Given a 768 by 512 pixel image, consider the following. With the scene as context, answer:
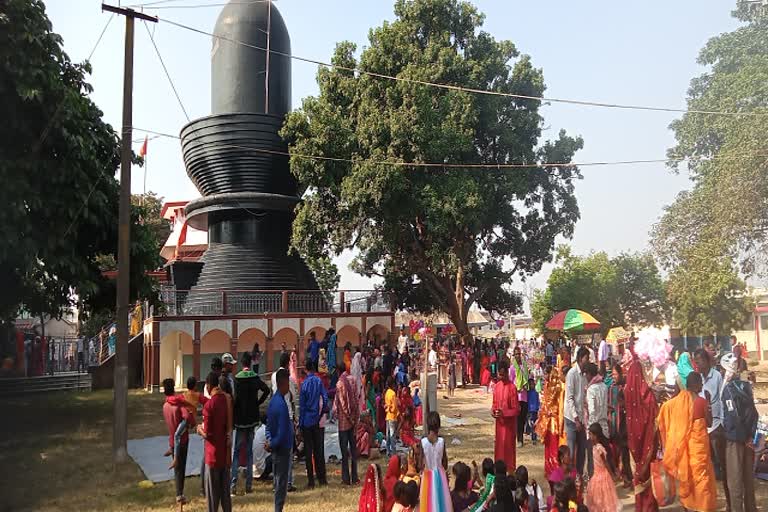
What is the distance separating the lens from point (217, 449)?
632 cm

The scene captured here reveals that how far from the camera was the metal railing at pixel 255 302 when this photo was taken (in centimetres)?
2100

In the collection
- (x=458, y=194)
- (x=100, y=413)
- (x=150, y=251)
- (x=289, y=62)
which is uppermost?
(x=289, y=62)

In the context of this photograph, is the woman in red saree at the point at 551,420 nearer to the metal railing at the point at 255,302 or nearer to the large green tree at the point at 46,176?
the large green tree at the point at 46,176

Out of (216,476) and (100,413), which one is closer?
(216,476)

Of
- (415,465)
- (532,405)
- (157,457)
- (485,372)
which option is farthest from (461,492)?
(485,372)

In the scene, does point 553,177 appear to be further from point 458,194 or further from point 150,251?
point 150,251

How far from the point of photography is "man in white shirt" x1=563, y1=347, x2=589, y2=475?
7625 mm

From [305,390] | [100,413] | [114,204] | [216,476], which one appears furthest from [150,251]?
[216,476]

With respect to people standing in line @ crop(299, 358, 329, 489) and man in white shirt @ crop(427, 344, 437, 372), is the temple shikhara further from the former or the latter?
people standing in line @ crop(299, 358, 329, 489)

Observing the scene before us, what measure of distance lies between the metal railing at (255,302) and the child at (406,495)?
16.5 meters

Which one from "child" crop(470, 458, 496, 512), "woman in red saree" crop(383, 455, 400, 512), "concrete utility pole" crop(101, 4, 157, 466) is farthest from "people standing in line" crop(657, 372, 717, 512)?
"concrete utility pole" crop(101, 4, 157, 466)

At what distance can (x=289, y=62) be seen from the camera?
26.0 meters

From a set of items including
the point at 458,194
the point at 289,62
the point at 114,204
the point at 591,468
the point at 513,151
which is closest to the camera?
the point at 591,468

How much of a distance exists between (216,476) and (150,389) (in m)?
15.2
